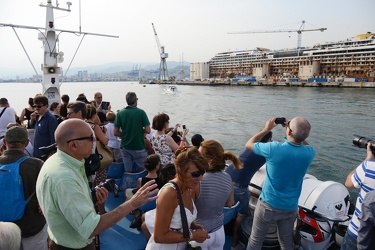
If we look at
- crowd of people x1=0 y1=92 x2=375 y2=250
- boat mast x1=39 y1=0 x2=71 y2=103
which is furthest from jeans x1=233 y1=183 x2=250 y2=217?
boat mast x1=39 y1=0 x2=71 y2=103

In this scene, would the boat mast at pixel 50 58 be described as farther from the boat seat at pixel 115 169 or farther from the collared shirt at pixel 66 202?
the collared shirt at pixel 66 202

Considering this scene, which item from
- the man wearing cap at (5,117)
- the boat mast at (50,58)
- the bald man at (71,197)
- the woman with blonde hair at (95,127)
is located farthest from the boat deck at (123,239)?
the boat mast at (50,58)

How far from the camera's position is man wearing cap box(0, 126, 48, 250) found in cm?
196

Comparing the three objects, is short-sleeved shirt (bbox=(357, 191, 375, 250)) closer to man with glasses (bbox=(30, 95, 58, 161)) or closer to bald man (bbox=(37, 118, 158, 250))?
bald man (bbox=(37, 118, 158, 250))

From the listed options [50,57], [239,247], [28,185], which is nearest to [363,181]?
[239,247]

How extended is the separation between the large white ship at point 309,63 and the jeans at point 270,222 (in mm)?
73966

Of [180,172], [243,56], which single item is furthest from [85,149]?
[243,56]

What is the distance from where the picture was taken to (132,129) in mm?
3814

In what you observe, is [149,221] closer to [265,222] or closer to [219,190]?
[219,190]

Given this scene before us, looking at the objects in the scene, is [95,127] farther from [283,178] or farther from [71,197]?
[283,178]

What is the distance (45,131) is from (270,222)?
2.63 metres

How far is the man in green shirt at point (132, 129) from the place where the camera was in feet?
12.4

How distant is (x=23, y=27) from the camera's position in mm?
7230

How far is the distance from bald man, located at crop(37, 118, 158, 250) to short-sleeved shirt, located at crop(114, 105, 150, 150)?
2213 mm
